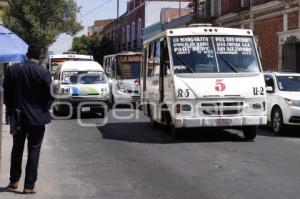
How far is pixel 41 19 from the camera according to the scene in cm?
3319

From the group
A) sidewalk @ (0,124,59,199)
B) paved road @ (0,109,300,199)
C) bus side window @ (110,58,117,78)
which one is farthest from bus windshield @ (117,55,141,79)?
sidewalk @ (0,124,59,199)

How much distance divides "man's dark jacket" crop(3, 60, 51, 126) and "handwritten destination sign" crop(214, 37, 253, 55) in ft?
22.2

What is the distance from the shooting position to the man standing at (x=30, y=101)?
7.62m

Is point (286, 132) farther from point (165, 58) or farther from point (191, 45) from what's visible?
point (165, 58)

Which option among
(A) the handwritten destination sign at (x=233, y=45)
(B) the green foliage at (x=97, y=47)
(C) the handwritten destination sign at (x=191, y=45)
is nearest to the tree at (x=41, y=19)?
(C) the handwritten destination sign at (x=191, y=45)

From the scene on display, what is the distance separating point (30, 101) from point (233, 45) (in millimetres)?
7188

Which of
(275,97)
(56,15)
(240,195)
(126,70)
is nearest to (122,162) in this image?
(240,195)

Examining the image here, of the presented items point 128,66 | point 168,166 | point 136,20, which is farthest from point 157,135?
point 136,20

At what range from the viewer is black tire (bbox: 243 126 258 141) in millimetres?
13664

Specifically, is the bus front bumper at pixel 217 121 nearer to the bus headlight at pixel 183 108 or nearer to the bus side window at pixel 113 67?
the bus headlight at pixel 183 108

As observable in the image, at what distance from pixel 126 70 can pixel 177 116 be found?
14.9 metres

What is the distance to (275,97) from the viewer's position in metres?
15.6

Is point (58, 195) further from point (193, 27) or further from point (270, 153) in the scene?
point (193, 27)

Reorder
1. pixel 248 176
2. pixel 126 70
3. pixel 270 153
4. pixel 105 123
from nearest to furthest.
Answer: pixel 248 176 → pixel 270 153 → pixel 105 123 → pixel 126 70
